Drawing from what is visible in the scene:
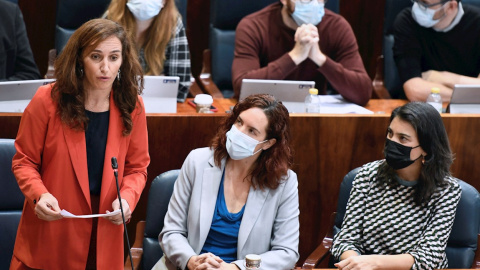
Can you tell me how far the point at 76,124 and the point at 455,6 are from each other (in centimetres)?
211

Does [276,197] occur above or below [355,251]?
above

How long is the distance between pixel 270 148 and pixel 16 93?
0.88m

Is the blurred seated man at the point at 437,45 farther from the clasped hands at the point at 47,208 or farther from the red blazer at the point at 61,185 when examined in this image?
the clasped hands at the point at 47,208

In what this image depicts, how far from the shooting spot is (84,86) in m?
1.87

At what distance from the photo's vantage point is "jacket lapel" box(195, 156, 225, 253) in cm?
204

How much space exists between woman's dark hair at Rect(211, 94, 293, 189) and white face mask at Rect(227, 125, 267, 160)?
5 cm

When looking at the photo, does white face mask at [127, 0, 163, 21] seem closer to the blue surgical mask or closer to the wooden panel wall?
the blue surgical mask

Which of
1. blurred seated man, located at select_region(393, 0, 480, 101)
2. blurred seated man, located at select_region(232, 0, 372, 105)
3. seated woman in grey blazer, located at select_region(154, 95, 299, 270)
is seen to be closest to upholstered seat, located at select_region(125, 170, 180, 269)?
seated woman in grey blazer, located at select_region(154, 95, 299, 270)

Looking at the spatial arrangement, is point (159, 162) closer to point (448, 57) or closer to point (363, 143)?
point (363, 143)

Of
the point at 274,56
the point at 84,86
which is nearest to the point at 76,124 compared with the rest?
the point at 84,86

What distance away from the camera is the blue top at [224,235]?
6.76 feet

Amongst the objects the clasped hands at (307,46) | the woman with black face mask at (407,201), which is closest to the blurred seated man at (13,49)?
the clasped hands at (307,46)

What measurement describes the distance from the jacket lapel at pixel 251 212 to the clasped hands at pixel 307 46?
1.13 meters

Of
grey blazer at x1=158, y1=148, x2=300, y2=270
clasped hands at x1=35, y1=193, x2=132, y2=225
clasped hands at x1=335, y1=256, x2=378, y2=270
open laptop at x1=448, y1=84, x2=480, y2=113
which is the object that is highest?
open laptop at x1=448, y1=84, x2=480, y2=113
